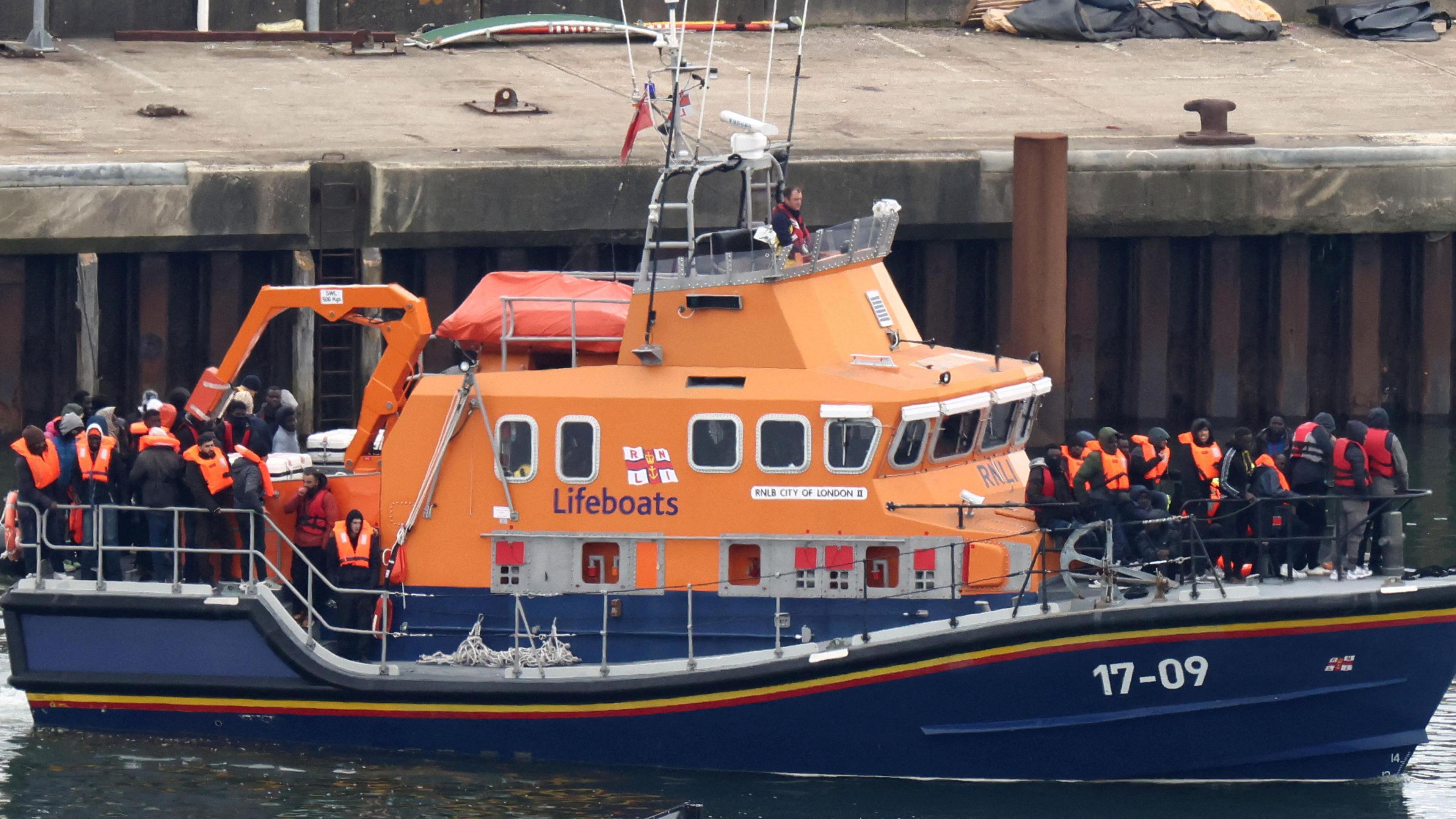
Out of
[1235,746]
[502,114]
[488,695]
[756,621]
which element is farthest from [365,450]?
[502,114]

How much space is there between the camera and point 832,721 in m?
12.0

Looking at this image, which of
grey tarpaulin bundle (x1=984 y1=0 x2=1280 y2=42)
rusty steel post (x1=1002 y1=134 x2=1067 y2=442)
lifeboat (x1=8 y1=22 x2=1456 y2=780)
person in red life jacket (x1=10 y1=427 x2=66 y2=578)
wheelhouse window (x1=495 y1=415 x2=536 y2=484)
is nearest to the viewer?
lifeboat (x1=8 y1=22 x2=1456 y2=780)

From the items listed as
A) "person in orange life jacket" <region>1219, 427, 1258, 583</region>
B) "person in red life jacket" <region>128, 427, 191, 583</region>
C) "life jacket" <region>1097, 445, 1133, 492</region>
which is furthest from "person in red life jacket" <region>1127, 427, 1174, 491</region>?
"person in red life jacket" <region>128, 427, 191, 583</region>

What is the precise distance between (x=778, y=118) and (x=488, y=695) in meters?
12.2

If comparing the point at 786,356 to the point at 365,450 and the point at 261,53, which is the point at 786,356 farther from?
the point at 261,53

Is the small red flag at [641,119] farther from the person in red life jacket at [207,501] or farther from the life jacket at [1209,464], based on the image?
the life jacket at [1209,464]

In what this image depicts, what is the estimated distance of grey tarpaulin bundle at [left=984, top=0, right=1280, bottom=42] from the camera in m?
26.6

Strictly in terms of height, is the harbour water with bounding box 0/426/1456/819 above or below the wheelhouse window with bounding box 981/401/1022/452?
below

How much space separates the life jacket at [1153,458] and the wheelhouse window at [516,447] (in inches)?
143

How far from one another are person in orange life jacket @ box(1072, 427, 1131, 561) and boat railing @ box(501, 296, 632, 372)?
2.91 m

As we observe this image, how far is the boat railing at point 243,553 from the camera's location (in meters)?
12.4

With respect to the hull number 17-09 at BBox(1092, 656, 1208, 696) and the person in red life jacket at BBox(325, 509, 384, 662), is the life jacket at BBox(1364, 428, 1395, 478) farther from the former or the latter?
the person in red life jacket at BBox(325, 509, 384, 662)

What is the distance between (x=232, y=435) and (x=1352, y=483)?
7.25 m

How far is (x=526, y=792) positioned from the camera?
1208 cm
